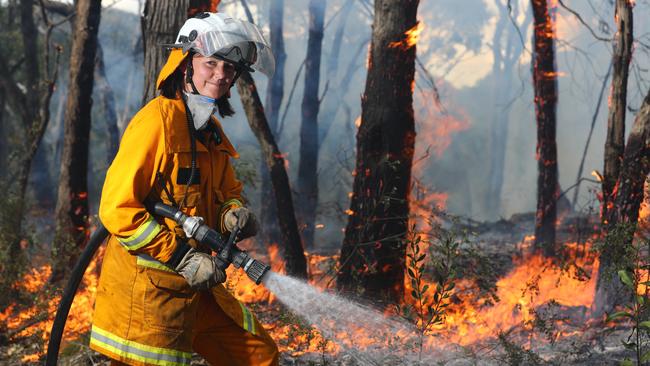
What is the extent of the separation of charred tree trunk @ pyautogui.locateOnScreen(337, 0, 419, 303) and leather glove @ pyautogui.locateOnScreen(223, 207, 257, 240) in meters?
3.07

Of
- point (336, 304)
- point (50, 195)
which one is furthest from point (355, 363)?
point (50, 195)

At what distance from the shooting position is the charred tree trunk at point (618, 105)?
249 inches

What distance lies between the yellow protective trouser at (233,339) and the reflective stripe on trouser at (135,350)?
0.86ft

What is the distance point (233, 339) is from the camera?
10.4 ft

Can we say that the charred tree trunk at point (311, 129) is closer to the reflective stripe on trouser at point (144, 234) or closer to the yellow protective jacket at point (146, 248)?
the yellow protective jacket at point (146, 248)

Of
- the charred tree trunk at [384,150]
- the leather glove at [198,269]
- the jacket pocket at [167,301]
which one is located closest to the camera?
the leather glove at [198,269]

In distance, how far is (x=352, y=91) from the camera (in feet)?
131

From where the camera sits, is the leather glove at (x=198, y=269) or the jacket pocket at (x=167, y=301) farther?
the jacket pocket at (x=167, y=301)

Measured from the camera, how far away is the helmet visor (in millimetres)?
3074

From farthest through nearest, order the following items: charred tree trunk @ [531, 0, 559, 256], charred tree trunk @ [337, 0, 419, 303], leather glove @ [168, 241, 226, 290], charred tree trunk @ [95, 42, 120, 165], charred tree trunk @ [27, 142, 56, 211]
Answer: charred tree trunk @ [27, 142, 56, 211]
charred tree trunk @ [95, 42, 120, 165]
charred tree trunk @ [531, 0, 559, 256]
charred tree trunk @ [337, 0, 419, 303]
leather glove @ [168, 241, 226, 290]

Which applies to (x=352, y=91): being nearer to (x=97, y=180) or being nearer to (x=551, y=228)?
(x=97, y=180)

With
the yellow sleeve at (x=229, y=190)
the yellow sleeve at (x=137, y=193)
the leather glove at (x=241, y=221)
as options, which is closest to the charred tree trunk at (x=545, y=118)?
the yellow sleeve at (x=229, y=190)

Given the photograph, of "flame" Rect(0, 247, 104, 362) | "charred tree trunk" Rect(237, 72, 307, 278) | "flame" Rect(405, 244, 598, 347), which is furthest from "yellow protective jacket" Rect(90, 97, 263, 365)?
"charred tree trunk" Rect(237, 72, 307, 278)

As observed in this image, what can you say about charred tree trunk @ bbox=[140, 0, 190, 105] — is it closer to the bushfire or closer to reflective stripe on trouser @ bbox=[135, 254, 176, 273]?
the bushfire
